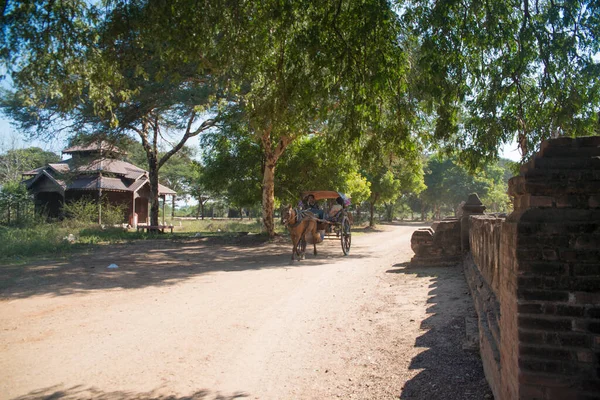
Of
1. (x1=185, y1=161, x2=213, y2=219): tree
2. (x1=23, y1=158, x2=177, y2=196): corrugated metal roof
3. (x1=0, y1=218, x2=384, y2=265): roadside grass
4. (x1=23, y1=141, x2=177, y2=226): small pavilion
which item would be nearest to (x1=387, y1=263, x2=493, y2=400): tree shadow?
(x1=0, y1=218, x2=384, y2=265): roadside grass

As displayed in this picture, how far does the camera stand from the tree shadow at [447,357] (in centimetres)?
403

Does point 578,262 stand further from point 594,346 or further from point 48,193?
point 48,193

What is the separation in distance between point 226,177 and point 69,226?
961 centimetres

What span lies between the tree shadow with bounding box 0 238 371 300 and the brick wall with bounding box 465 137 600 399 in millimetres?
8449

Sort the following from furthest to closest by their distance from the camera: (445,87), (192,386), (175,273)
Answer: (175,273) → (445,87) → (192,386)

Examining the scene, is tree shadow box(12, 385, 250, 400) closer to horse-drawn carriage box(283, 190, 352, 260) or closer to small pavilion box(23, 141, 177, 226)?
horse-drawn carriage box(283, 190, 352, 260)

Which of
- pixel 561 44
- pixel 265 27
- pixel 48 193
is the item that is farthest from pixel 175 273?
pixel 48 193

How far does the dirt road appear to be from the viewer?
4.29 m

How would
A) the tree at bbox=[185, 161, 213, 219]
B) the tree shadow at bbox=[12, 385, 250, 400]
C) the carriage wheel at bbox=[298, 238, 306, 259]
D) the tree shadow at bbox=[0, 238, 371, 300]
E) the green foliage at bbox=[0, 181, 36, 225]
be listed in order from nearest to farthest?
the tree shadow at bbox=[12, 385, 250, 400] → the tree shadow at bbox=[0, 238, 371, 300] → the carriage wheel at bbox=[298, 238, 306, 259] → the green foliage at bbox=[0, 181, 36, 225] → the tree at bbox=[185, 161, 213, 219]

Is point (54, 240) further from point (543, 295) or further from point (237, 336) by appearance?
point (543, 295)

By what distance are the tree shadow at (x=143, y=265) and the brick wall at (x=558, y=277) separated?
845cm

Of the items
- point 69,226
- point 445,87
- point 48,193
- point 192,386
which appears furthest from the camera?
point 48,193

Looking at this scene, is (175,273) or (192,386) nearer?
(192,386)

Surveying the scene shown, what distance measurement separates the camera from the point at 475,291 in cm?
612
